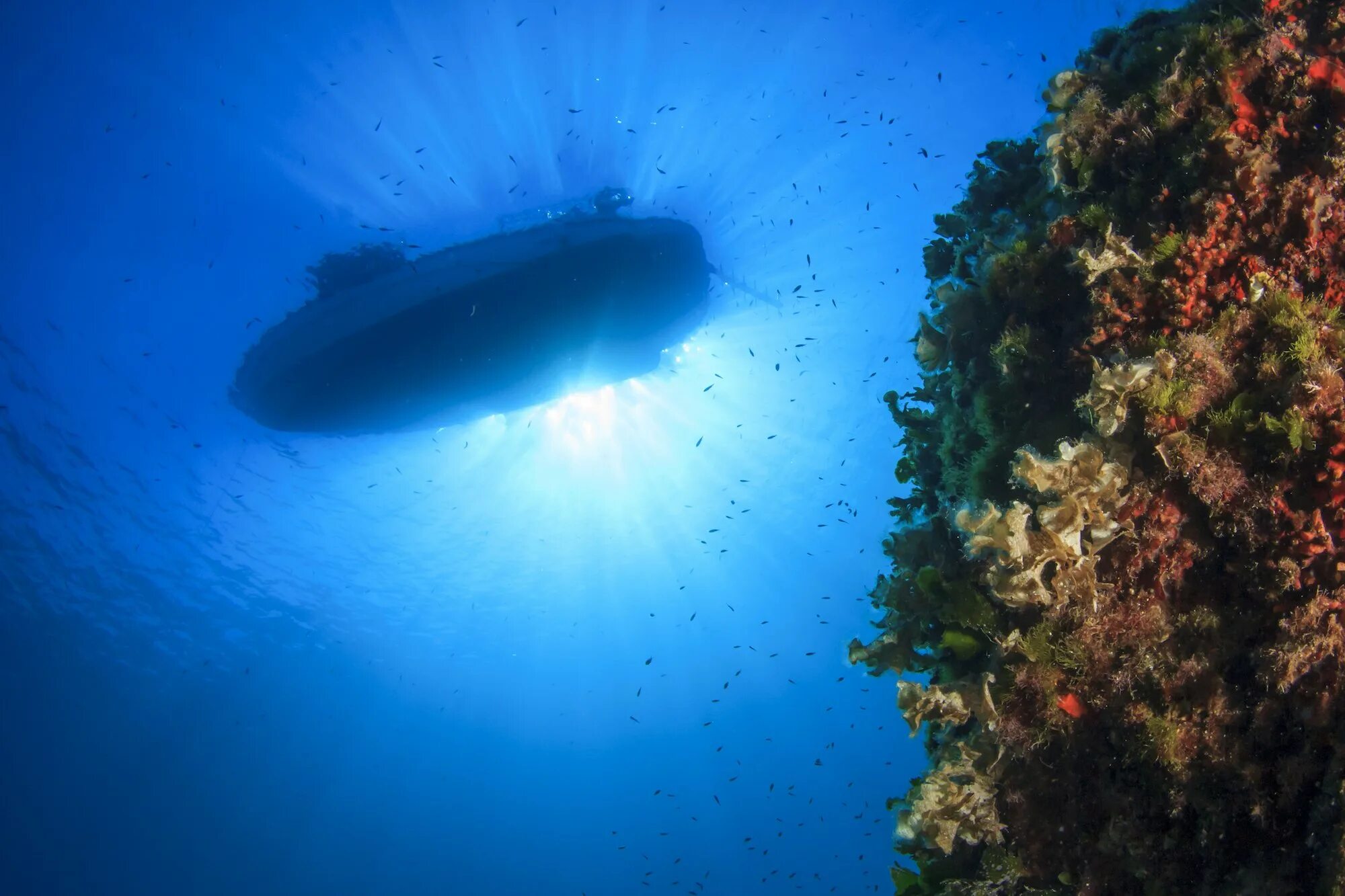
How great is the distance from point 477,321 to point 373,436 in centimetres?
911

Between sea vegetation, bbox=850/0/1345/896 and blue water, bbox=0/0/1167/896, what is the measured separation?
826 centimetres

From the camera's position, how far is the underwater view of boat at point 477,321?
51.5ft

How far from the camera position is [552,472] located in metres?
30.1

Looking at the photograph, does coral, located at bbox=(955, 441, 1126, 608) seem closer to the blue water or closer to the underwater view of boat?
the blue water

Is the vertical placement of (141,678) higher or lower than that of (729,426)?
lower

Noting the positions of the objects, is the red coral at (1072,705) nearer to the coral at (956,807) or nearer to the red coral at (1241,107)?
the coral at (956,807)

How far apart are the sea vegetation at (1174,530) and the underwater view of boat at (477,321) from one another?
13.1 m

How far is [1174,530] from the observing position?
3.28m

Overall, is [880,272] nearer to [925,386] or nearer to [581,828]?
[925,386]

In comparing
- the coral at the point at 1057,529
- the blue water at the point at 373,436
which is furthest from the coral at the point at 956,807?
the blue water at the point at 373,436

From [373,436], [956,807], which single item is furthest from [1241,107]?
[373,436]

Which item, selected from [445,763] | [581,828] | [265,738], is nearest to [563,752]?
[445,763]

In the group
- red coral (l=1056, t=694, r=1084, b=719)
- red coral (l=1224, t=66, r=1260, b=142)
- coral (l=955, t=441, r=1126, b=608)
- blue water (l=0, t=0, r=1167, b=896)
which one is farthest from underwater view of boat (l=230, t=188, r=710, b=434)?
red coral (l=1056, t=694, r=1084, b=719)

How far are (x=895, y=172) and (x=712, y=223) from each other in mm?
4787
